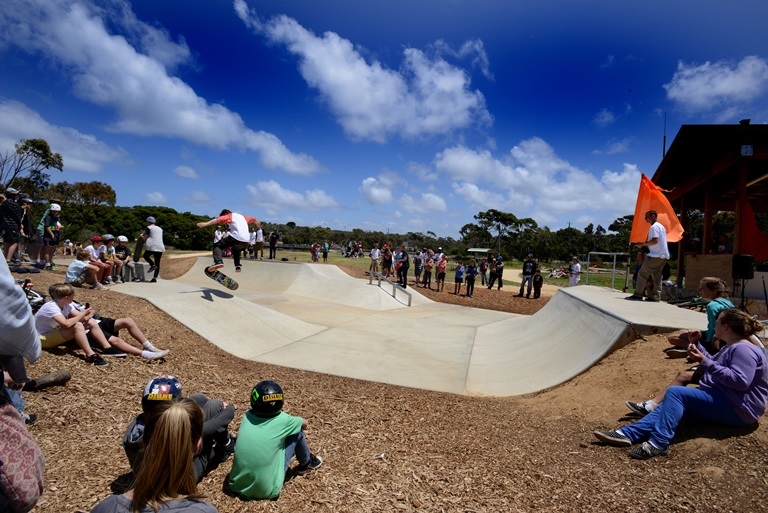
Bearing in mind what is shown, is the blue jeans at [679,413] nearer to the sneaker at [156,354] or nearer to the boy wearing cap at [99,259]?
the sneaker at [156,354]

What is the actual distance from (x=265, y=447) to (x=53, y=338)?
3965mm

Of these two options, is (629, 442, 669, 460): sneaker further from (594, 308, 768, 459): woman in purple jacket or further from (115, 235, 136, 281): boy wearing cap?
(115, 235, 136, 281): boy wearing cap

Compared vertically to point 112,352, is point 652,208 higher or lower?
higher

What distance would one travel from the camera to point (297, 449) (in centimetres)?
362

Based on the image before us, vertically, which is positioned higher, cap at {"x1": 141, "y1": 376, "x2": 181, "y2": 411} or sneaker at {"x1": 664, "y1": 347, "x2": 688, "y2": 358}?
cap at {"x1": 141, "y1": 376, "x2": 181, "y2": 411}

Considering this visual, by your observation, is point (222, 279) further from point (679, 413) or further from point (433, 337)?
point (679, 413)

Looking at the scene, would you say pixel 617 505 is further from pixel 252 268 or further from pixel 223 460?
pixel 252 268

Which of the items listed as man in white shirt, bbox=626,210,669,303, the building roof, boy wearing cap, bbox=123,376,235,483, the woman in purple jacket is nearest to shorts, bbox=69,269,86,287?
boy wearing cap, bbox=123,376,235,483

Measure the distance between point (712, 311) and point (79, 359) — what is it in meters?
7.70

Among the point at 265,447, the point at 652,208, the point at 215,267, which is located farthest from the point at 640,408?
the point at 215,267

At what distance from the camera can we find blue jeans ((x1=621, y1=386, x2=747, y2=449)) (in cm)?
365

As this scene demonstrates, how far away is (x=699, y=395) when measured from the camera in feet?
12.3

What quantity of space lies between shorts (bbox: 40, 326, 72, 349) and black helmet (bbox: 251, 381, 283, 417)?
3705 millimetres

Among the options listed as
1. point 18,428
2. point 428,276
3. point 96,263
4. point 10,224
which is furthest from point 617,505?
point 428,276
